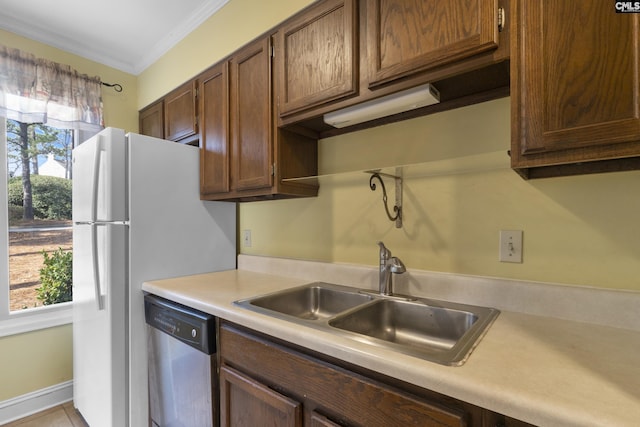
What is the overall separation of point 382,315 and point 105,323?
1411 millimetres

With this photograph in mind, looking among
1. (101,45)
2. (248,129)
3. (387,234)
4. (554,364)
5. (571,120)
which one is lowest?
(554,364)

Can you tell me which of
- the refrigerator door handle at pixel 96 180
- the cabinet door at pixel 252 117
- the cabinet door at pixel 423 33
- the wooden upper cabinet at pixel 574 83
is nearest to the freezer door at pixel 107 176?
the refrigerator door handle at pixel 96 180

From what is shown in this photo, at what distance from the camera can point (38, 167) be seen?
2.22 metres

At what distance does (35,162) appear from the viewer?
221 centimetres

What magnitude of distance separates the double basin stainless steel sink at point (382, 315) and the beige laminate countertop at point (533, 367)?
55mm

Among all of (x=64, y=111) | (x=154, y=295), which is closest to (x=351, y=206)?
(x=154, y=295)

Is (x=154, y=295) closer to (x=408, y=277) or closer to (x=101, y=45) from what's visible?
(x=408, y=277)

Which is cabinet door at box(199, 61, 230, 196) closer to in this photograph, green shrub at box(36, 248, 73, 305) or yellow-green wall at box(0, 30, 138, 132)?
yellow-green wall at box(0, 30, 138, 132)

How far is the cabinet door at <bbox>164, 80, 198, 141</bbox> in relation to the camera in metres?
2.05

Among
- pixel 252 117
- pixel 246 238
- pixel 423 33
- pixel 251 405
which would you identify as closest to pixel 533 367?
pixel 251 405

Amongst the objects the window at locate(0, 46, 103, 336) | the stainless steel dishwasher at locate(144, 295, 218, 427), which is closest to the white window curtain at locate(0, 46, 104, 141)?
the window at locate(0, 46, 103, 336)

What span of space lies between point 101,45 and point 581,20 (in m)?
3.00

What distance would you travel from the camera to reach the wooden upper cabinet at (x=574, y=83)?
2.31ft

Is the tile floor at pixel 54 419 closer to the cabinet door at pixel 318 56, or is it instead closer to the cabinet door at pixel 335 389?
the cabinet door at pixel 335 389
